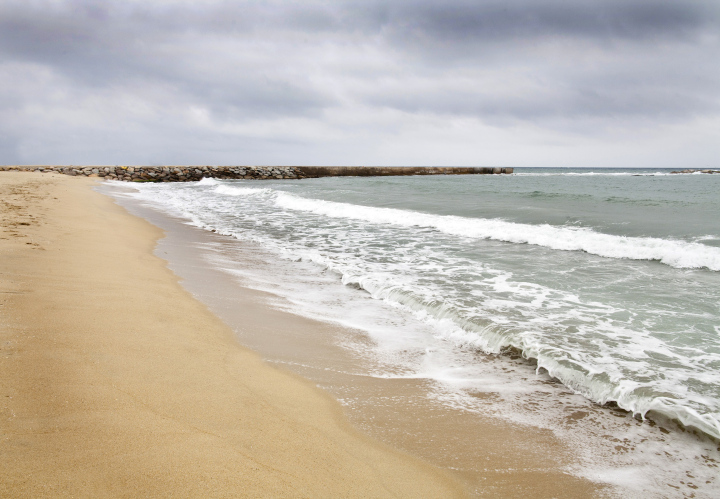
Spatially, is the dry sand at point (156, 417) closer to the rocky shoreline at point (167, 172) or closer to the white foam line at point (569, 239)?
the white foam line at point (569, 239)

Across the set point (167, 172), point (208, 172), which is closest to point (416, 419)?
point (167, 172)

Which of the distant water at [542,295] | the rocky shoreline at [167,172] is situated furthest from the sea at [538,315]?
the rocky shoreline at [167,172]

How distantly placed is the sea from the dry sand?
89cm

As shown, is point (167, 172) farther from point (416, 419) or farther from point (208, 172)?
point (416, 419)

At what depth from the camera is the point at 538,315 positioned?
4648mm

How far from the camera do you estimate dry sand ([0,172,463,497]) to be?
1.77 metres

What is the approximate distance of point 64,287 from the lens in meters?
3.98

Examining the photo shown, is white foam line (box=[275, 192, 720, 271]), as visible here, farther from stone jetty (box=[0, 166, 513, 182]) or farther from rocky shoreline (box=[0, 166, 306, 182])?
stone jetty (box=[0, 166, 513, 182])

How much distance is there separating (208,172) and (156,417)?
48084mm

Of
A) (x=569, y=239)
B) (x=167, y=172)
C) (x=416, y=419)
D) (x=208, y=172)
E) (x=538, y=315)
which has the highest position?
(x=208, y=172)

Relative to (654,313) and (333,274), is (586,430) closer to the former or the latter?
(654,313)

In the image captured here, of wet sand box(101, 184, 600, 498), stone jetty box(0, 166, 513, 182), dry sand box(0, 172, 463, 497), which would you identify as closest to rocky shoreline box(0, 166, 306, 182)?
stone jetty box(0, 166, 513, 182)

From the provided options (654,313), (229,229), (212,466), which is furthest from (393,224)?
(212,466)

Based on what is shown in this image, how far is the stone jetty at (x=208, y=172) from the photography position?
40.2 meters
